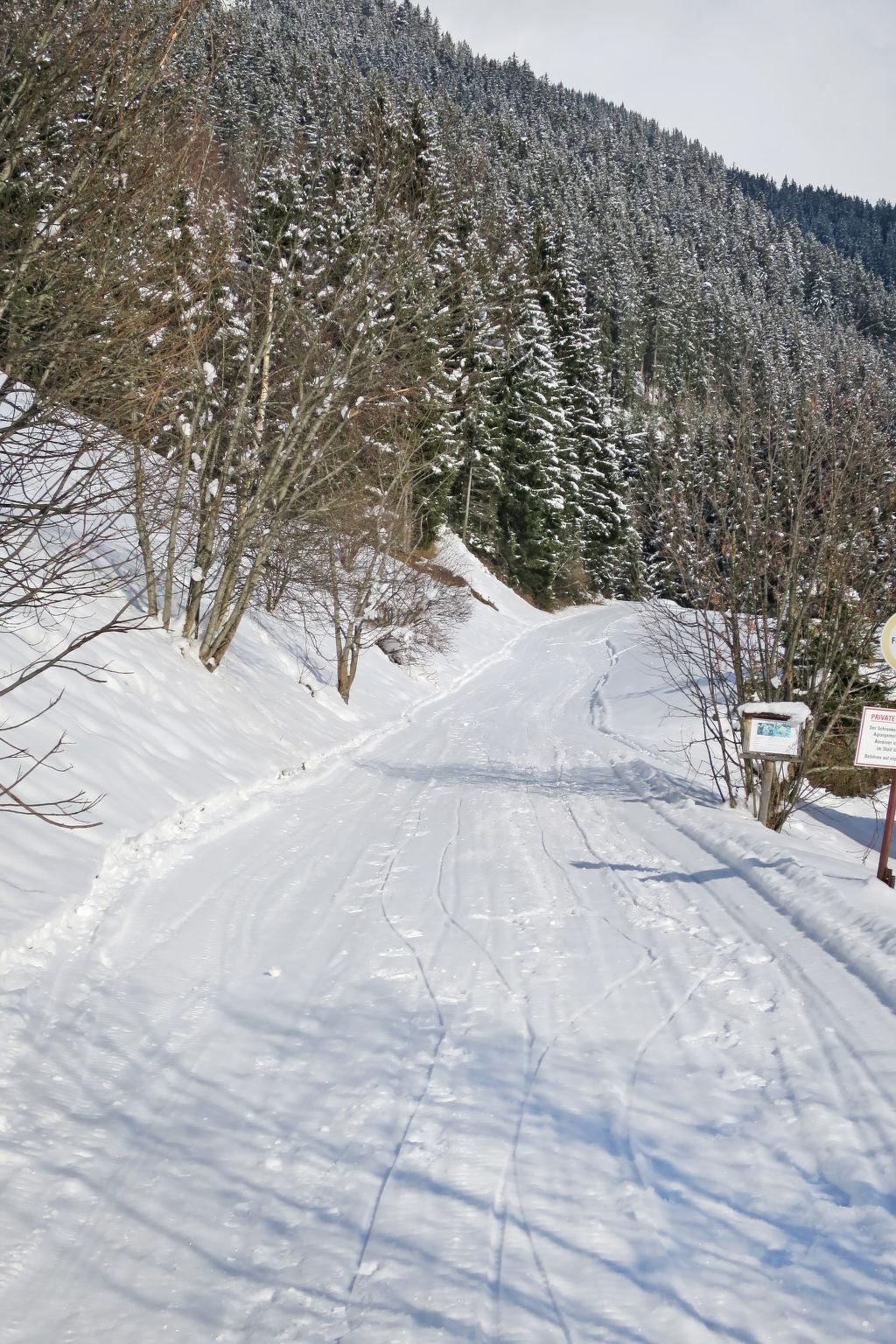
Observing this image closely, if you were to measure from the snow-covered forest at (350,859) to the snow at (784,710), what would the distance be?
1.13 m

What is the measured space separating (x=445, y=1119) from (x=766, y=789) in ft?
23.5

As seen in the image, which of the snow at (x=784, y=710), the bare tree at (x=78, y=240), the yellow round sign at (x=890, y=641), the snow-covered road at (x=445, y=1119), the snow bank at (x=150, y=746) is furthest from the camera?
the snow at (x=784, y=710)

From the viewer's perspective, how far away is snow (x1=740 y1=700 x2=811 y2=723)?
8867 mm

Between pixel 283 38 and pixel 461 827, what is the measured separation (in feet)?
432

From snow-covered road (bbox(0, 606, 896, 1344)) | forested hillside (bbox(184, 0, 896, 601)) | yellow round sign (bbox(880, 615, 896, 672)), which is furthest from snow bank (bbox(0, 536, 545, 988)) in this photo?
yellow round sign (bbox(880, 615, 896, 672))

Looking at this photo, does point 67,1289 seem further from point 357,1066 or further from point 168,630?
point 168,630

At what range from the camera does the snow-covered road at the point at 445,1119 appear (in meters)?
2.67

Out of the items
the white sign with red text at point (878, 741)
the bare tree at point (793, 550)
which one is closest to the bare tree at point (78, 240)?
the white sign with red text at point (878, 741)

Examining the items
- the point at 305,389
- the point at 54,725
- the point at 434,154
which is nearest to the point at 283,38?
the point at 434,154

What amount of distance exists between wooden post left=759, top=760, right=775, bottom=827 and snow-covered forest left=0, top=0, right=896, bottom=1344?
212mm

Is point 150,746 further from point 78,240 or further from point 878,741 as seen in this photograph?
point 878,741

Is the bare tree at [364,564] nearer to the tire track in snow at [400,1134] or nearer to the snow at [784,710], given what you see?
the snow at [784,710]

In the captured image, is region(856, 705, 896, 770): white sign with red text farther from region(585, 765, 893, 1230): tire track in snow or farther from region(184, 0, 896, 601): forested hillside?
region(184, 0, 896, 601): forested hillside

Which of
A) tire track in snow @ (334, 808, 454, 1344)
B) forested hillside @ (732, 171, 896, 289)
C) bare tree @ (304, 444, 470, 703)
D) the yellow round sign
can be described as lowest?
tire track in snow @ (334, 808, 454, 1344)
